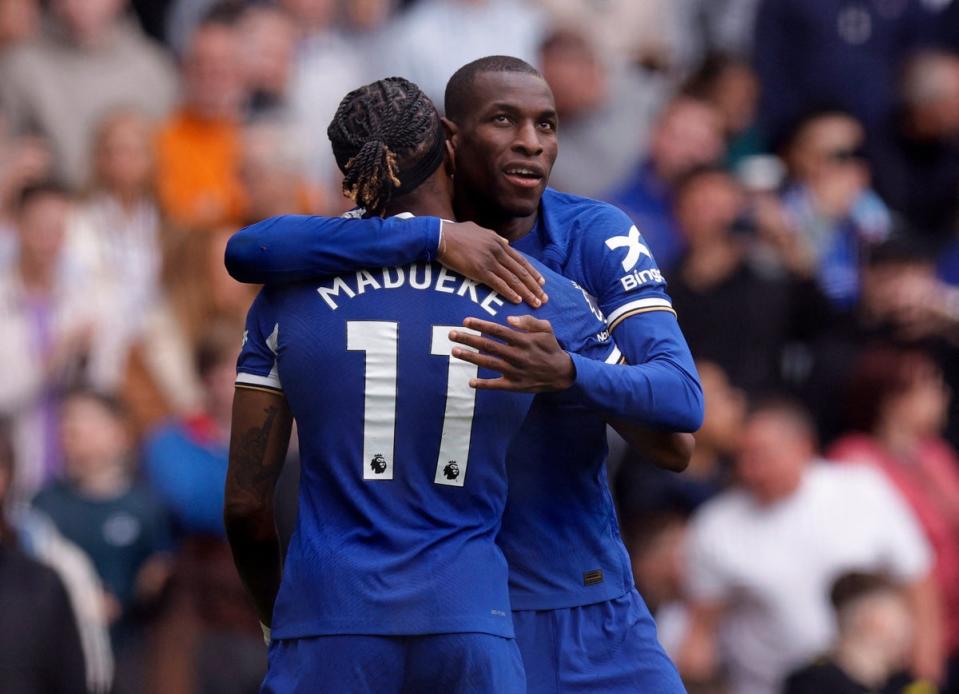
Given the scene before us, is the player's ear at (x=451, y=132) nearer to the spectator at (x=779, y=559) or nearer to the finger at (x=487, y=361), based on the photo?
the finger at (x=487, y=361)

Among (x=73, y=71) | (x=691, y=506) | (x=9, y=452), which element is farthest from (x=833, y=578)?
(x=73, y=71)

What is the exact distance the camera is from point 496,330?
441 cm

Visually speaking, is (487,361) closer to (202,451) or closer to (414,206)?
(414,206)

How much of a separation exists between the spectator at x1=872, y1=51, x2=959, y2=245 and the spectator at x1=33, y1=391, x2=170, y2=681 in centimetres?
502

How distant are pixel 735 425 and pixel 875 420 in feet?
2.53

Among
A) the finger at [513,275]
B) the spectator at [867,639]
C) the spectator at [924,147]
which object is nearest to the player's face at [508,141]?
the finger at [513,275]

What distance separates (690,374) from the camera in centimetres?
468

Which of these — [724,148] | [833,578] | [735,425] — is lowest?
[833,578]

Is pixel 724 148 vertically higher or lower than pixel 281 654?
higher

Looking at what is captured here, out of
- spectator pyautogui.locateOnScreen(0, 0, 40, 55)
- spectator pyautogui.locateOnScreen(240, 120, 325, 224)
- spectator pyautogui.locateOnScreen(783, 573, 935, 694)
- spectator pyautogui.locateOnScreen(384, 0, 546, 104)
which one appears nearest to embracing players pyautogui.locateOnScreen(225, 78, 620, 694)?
spectator pyautogui.locateOnScreen(783, 573, 935, 694)

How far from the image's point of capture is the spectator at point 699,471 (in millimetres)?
8641

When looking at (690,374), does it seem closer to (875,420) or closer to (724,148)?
(875,420)

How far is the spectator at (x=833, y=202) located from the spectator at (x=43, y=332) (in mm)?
3666

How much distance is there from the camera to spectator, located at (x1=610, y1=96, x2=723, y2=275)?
10055 mm
